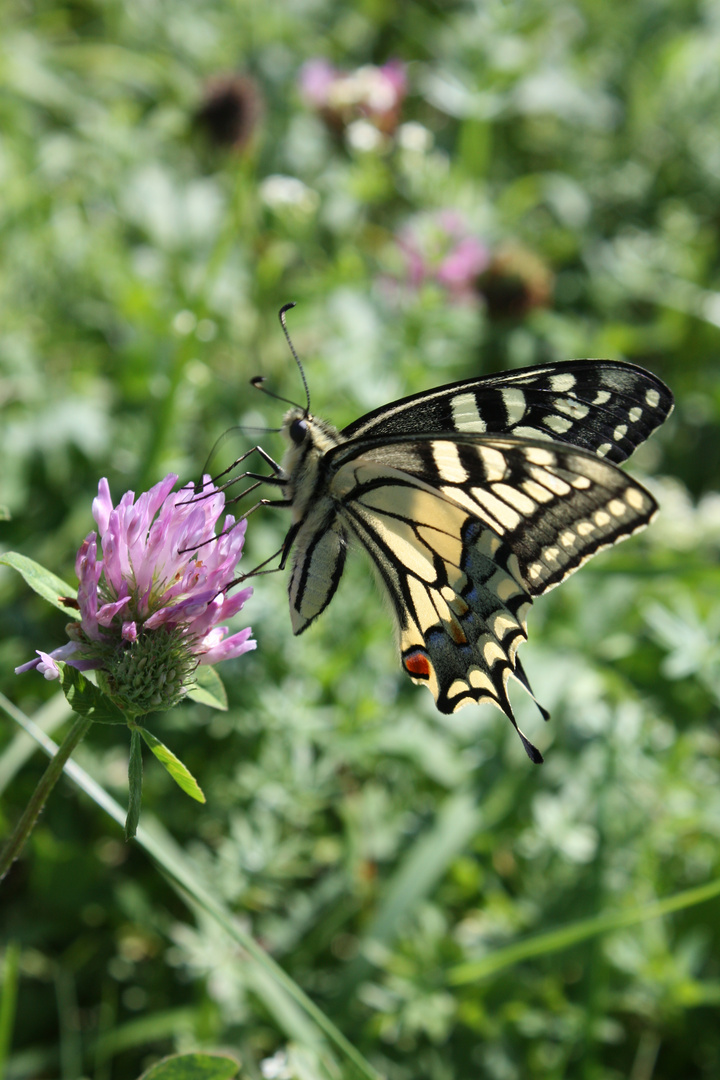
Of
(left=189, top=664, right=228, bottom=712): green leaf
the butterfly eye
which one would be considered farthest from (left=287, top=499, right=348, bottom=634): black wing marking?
(left=189, top=664, right=228, bottom=712): green leaf

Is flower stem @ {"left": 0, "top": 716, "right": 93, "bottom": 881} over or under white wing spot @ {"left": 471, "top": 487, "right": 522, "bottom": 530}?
under

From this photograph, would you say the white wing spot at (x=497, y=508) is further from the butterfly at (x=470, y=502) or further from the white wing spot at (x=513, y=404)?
the white wing spot at (x=513, y=404)

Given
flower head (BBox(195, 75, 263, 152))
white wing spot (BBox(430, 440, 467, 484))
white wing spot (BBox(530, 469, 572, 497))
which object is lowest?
white wing spot (BBox(530, 469, 572, 497))

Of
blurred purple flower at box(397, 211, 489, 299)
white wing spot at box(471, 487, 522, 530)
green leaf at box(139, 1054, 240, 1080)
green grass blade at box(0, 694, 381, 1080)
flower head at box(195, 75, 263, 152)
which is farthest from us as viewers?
flower head at box(195, 75, 263, 152)

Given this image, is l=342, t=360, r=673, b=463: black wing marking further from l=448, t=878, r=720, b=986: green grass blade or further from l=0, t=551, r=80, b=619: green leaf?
l=448, t=878, r=720, b=986: green grass blade

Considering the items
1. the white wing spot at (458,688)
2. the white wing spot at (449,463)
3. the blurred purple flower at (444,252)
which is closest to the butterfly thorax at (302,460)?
the white wing spot at (449,463)

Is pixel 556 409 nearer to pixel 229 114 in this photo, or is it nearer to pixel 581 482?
pixel 581 482
